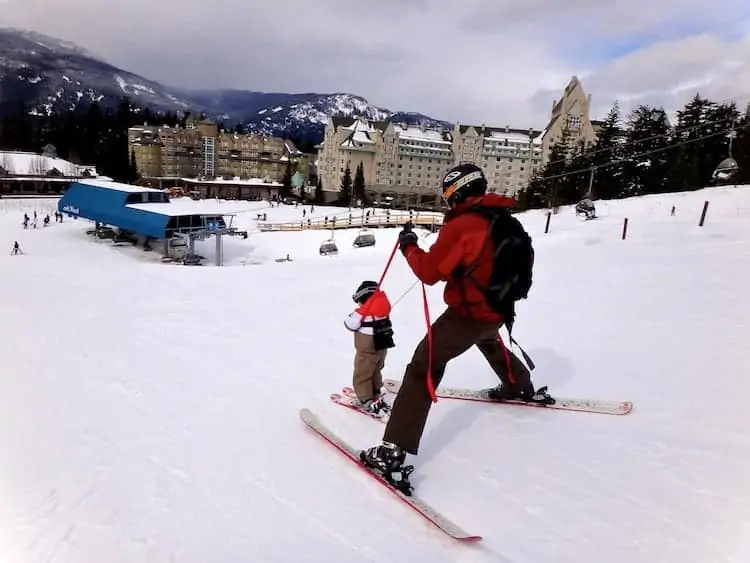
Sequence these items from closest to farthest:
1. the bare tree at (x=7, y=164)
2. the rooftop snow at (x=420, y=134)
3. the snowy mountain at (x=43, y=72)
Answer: the snowy mountain at (x=43, y=72) < the bare tree at (x=7, y=164) < the rooftop snow at (x=420, y=134)

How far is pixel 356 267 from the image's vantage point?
1398 centimetres

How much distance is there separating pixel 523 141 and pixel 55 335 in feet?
309

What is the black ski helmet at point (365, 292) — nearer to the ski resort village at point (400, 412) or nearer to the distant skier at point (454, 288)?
the ski resort village at point (400, 412)

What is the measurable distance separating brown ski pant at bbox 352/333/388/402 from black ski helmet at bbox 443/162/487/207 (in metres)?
1.47

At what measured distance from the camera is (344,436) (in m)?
3.98

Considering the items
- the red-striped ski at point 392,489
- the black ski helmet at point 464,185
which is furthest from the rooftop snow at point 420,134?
the black ski helmet at point 464,185

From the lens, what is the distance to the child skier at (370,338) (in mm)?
4152

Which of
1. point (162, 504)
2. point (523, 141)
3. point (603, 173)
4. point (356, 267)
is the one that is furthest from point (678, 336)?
point (523, 141)

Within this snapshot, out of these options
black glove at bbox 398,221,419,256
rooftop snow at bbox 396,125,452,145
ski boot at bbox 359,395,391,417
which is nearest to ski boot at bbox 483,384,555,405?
ski boot at bbox 359,395,391,417

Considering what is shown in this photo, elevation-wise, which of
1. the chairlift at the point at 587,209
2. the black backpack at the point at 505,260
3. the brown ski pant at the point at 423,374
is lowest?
the brown ski pant at the point at 423,374

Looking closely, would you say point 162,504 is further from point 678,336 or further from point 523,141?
point 523,141

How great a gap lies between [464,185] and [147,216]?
2579 centimetres

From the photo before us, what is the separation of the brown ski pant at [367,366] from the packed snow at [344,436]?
0.24m

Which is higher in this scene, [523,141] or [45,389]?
[523,141]
